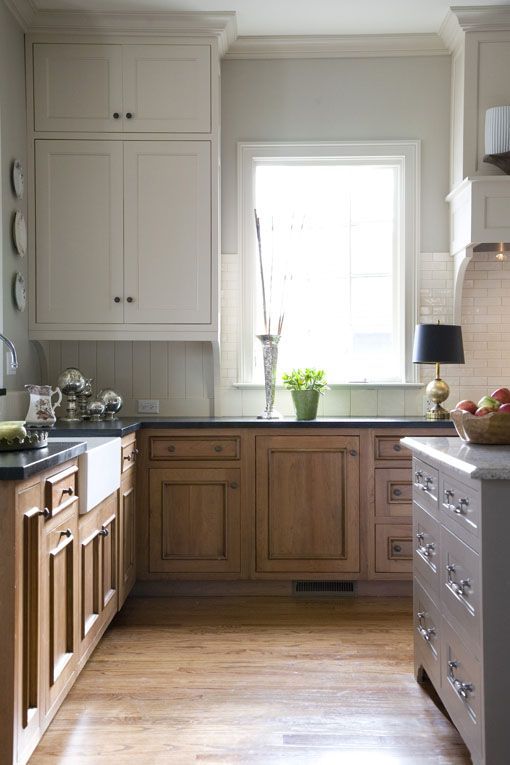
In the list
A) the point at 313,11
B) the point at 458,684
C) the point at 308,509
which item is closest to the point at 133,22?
the point at 313,11

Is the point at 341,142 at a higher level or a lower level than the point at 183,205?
higher

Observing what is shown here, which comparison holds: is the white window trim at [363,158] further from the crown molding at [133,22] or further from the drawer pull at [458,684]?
the drawer pull at [458,684]

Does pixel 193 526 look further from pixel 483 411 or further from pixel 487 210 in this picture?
pixel 487 210

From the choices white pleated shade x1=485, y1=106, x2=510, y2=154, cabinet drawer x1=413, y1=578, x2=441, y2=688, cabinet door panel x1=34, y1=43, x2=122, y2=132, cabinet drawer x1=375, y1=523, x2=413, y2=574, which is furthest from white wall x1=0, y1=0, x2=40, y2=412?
white pleated shade x1=485, y1=106, x2=510, y2=154

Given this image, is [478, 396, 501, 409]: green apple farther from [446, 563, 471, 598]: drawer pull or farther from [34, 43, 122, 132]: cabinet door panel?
[34, 43, 122, 132]: cabinet door panel

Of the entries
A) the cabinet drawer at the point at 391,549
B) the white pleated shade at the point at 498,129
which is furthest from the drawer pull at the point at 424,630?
the white pleated shade at the point at 498,129

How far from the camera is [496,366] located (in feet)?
13.3

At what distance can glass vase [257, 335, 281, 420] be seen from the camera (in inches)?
151

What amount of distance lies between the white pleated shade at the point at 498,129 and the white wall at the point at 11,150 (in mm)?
2434

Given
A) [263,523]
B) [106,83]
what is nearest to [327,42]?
[106,83]

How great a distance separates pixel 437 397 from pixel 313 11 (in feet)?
7.01

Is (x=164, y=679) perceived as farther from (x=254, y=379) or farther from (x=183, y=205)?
(x=183, y=205)

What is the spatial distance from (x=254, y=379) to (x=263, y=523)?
0.93 metres

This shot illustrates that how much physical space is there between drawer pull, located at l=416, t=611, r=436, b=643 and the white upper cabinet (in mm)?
2654
